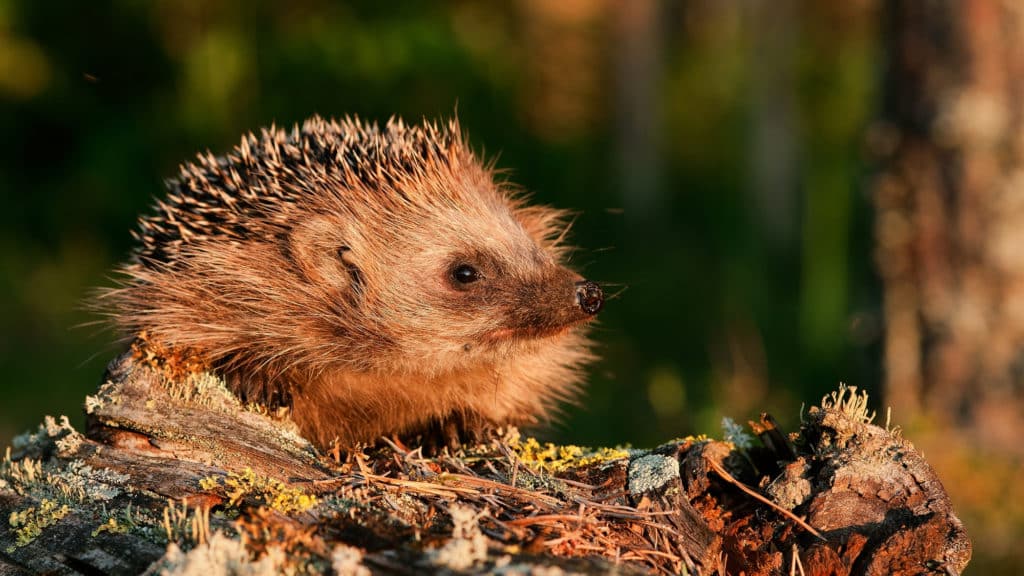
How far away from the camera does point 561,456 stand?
320cm

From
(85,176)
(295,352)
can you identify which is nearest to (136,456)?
(295,352)

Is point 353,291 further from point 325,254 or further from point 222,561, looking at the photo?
point 222,561

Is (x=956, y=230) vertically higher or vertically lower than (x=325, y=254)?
higher

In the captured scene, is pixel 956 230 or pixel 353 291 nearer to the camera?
pixel 353 291

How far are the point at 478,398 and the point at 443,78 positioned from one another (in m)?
8.49

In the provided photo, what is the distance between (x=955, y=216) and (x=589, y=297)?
326 cm

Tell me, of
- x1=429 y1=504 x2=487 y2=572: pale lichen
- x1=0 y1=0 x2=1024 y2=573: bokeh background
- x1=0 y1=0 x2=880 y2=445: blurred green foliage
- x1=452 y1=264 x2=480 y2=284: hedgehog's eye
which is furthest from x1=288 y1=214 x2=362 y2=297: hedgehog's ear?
x1=0 y1=0 x2=880 y2=445: blurred green foliage

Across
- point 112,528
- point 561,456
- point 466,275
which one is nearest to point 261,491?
point 112,528

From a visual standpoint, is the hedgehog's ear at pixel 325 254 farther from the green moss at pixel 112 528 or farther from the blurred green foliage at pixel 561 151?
the blurred green foliage at pixel 561 151

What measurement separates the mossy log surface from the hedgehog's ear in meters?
0.93

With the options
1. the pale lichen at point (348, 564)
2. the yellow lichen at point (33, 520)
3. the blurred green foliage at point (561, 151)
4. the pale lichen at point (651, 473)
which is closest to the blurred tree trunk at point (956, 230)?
the blurred green foliage at point (561, 151)

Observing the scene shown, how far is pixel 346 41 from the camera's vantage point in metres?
12.2

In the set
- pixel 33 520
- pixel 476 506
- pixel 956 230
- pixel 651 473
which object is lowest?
pixel 33 520

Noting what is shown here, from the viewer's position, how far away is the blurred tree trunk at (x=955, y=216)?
606 cm
